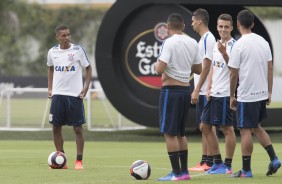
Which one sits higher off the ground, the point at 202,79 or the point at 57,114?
the point at 202,79

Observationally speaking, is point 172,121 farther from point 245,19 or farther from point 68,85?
point 68,85

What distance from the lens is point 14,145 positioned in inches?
814

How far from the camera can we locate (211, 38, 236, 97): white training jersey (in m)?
14.3

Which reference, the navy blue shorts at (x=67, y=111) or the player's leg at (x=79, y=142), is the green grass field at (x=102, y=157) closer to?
the player's leg at (x=79, y=142)

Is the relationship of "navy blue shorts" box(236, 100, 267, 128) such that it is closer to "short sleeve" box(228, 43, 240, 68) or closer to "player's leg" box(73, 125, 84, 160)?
"short sleeve" box(228, 43, 240, 68)

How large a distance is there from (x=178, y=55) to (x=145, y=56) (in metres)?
10.0

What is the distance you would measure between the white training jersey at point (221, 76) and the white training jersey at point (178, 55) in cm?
121

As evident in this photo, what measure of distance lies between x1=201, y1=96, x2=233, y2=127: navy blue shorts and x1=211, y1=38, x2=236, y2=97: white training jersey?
3.4 inches

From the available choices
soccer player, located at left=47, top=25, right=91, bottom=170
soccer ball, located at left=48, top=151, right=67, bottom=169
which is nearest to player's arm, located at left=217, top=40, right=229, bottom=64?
soccer player, located at left=47, top=25, right=91, bottom=170

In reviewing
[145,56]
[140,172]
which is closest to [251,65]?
[140,172]

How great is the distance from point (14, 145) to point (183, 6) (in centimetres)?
524

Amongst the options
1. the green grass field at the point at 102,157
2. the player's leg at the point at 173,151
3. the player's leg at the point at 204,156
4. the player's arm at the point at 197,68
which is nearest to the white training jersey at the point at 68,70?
the green grass field at the point at 102,157

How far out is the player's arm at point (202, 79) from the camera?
43.6ft

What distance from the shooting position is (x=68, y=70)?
608 inches
